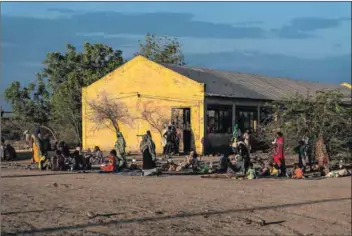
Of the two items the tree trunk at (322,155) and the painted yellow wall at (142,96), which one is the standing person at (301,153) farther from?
the painted yellow wall at (142,96)

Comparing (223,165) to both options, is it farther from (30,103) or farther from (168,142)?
(30,103)

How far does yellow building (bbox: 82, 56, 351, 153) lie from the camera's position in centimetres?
2691

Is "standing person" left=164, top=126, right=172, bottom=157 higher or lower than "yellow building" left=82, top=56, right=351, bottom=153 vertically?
lower

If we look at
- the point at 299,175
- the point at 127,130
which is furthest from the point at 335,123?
the point at 127,130

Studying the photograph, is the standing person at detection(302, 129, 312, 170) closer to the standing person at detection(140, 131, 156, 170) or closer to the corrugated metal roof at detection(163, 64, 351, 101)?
the standing person at detection(140, 131, 156, 170)

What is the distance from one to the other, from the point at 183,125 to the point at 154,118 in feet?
5.85

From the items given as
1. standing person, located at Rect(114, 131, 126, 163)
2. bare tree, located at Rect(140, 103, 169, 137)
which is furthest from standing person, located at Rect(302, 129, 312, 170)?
bare tree, located at Rect(140, 103, 169, 137)

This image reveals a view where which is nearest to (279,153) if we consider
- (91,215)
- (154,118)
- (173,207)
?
(173,207)

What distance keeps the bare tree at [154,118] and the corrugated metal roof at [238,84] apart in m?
2.36

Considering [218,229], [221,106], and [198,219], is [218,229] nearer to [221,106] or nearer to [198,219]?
[198,219]

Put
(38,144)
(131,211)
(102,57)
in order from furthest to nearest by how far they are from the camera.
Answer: (102,57), (38,144), (131,211)

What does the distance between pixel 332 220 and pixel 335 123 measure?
6.79 m

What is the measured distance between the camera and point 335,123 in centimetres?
1356

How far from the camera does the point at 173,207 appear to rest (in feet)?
31.3
